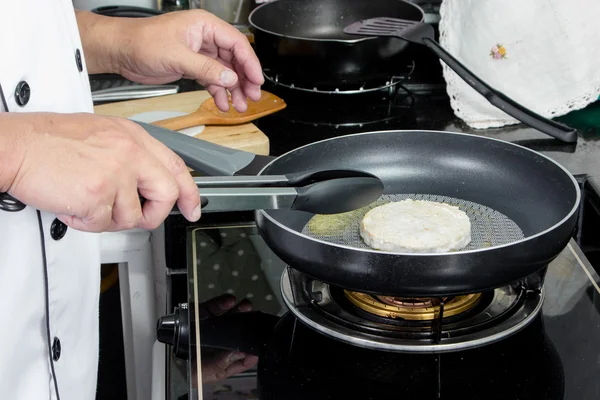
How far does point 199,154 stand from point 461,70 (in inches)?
20.6

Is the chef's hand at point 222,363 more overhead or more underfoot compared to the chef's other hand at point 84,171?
more underfoot

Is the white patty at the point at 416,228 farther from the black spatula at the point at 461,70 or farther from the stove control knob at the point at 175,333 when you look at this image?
the black spatula at the point at 461,70

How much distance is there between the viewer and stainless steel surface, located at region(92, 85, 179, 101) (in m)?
1.37

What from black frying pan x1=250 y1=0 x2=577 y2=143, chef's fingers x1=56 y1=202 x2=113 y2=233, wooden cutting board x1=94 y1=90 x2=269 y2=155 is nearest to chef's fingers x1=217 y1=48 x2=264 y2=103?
wooden cutting board x1=94 y1=90 x2=269 y2=155

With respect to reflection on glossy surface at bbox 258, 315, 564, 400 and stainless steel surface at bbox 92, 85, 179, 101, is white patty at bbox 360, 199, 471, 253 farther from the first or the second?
stainless steel surface at bbox 92, 85, 179, 101

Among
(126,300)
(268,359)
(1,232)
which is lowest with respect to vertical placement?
(126,300)

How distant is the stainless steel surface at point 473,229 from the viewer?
0.91 metres

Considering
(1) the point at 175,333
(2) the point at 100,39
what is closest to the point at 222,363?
(1) the point at 175,333

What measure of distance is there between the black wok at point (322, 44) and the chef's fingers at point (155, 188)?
64 centimetres

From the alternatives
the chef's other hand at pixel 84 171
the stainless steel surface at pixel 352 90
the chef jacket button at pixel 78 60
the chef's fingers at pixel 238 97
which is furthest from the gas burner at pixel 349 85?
the chef's other hand at pixel 84 171

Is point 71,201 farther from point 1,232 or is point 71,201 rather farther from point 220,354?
point 220,354

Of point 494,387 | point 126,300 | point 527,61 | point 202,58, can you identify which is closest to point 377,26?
point 527,61

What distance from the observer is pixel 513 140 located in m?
1.26

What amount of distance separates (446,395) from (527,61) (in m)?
0.75
